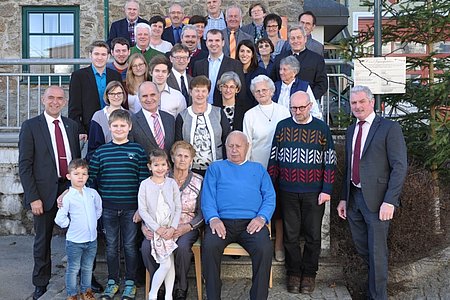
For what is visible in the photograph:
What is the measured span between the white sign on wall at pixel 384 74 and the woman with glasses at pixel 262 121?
1.23 metres

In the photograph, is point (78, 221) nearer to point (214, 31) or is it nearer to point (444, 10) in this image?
point (214, 31)

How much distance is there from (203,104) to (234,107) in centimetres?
45

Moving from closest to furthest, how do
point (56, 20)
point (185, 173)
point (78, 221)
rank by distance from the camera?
point (78, 221) → point (185, 173) → point (56, 20)

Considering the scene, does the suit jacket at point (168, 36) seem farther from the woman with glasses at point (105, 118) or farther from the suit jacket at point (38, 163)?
the suit jacket at point (38, 163)

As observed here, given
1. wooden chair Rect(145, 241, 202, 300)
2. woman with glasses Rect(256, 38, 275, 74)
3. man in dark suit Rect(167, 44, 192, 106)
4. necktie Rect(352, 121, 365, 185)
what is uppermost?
woman with glasses Rect(256, 38, 275, 74)

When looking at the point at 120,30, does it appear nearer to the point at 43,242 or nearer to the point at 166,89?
the point at 166,89

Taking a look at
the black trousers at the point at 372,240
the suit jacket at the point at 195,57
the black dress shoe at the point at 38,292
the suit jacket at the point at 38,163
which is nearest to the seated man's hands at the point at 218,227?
the black trousers at the point at 372,240

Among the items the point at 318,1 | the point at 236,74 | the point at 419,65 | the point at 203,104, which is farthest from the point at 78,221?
the point at 318,1

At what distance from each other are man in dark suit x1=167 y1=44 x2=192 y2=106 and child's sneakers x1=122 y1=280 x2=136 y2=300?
1928mm

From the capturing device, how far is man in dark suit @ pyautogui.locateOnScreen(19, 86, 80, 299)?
5660mm

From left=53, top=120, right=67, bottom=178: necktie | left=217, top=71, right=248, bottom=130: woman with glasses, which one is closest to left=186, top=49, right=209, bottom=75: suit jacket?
left=217, top=71, right=248, bottom=130: woman with glasses

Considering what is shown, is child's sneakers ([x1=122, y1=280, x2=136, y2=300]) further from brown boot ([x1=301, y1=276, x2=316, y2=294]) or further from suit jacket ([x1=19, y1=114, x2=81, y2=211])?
brown boot ([x1=301, y1=276, x2=316, y2=294])

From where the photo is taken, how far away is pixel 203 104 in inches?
236

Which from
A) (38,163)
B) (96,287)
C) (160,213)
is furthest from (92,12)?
(160,213)
